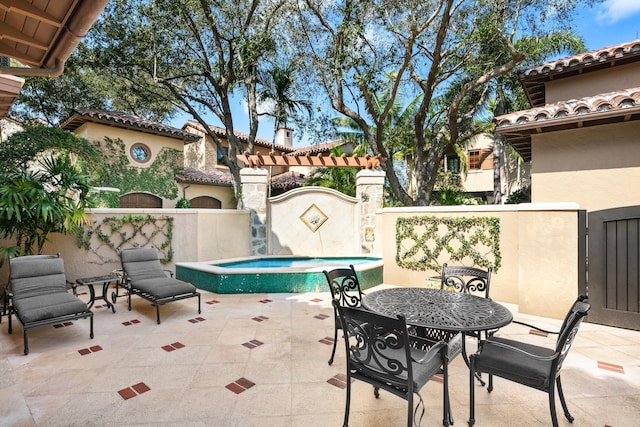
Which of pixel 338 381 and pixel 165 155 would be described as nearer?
pixel 338 381

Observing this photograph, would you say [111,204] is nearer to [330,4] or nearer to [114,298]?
[114,298]

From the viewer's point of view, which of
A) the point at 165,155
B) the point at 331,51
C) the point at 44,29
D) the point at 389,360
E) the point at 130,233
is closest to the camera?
the point at 389,360

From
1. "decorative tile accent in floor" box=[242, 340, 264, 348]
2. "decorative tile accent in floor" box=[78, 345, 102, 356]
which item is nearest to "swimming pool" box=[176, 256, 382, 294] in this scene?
"decorative tile accent in floor" box=[242, 340, 264, 348]

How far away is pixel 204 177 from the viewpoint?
1630 cm

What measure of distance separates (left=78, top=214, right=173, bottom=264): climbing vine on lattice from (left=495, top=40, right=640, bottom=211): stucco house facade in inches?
345

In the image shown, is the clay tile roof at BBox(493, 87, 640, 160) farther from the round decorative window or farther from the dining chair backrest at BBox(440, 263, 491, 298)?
the round decorative window

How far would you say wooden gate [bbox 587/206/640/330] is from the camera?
4766mm

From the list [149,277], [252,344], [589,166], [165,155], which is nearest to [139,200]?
[165,155]

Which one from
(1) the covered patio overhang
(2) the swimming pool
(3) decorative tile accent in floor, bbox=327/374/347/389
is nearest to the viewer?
(1) the covered patio overhang

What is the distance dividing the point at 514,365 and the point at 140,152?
50.3 ft

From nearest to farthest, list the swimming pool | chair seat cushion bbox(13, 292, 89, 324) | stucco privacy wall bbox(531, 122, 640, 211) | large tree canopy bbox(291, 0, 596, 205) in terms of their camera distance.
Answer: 1. chair seat cushion bbox(13, 292, 89, 324)
2. stucco privacy wall bbox(531, 122, 640, 211)
3. the swimming pool
4. large tree canopy bbox(291, 0, 596, 205)

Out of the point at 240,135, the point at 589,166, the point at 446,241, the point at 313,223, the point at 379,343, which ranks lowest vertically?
the point at 379,343

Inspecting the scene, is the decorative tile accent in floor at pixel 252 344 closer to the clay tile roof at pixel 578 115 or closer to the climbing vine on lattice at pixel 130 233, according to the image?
the climbing vine on lattice at pixel 130 233

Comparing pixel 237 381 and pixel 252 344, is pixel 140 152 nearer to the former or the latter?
pixel 252 344
